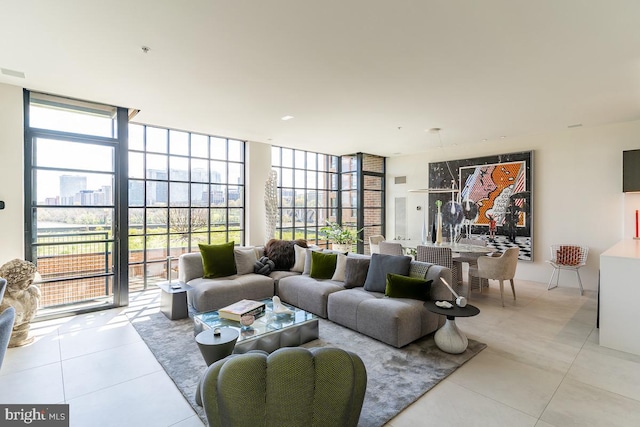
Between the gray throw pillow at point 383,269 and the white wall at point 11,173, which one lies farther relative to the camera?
the gray throw pillow at point 383,269

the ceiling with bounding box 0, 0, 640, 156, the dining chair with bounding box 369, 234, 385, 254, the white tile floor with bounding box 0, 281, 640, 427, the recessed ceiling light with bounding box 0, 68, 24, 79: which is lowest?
the white tile floor with bounding box 0, 281, 640, 427

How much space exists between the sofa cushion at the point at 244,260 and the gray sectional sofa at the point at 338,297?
0.29 feet

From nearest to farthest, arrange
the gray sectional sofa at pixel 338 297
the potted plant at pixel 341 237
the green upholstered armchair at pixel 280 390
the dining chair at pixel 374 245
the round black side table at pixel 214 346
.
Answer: the green upholstered armchair at pixel 280 390
the round black side table at pixel 214 346
the gray sectional sofa at pixel 338 297
the dining chair at pixel 374 245
the potted plant at pixel 341 237

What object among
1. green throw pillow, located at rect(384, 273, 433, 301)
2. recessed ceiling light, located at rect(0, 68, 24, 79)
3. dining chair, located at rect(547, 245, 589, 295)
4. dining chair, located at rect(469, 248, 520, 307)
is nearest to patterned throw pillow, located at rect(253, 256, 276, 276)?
green throw pillow, located at rect(384, 273, 433, 301)

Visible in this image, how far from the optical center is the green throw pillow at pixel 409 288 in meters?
3.44

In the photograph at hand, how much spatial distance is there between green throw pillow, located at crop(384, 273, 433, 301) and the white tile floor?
0.76 meters

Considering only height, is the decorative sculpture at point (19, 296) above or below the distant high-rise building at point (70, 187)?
below

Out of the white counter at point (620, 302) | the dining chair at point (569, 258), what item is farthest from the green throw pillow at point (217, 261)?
the dining chair at point (569, 258)

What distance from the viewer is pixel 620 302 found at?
3.13 metres

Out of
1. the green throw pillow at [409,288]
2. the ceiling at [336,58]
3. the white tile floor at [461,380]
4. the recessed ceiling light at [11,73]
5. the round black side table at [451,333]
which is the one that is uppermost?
the recessed ceiling light at [11,73]

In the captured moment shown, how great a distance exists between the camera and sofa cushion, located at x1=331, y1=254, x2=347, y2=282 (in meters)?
4.34

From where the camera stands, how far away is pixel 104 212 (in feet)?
14.6

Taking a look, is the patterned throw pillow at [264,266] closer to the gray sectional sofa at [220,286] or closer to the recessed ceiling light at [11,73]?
the gray sectional sofa at [220,286]

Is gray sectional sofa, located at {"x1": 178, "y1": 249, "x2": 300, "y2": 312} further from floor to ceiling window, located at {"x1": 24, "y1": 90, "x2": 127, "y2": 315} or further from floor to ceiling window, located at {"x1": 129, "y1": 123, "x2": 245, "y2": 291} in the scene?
floor to ceiling window, located at {"x1": 24, "y1": 90, "x2": 127, "y2": 315}
